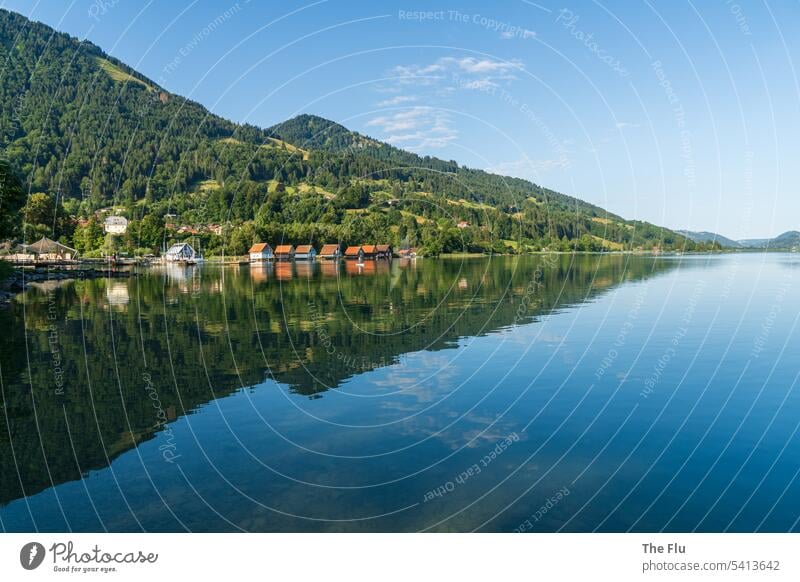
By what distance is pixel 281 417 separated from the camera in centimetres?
1922

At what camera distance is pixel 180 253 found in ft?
523

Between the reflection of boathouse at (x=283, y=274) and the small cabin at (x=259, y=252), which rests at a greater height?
the small cabin at (x=259, y=252)

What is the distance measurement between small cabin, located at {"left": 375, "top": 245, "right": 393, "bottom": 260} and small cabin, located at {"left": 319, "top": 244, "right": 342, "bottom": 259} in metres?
11.5

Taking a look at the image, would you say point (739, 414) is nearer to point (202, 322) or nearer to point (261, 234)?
point (202, 322)

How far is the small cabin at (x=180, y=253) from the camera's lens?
515ft

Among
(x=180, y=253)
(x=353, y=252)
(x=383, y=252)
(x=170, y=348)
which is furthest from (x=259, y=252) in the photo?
(x=170, y=348)

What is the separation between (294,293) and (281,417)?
43504mm

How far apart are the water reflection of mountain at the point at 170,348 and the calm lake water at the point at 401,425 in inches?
5.2

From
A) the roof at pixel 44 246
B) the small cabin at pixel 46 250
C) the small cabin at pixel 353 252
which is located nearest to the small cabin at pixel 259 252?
the small cabin at pixel 353 252

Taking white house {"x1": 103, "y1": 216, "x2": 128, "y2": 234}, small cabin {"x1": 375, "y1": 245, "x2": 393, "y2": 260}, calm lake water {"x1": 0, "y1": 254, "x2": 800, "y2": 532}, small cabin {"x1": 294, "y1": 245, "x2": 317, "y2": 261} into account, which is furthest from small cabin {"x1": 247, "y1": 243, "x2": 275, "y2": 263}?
calm lake water {"x1": 0, "y1": 254, "x2": 800, "y2": 532}

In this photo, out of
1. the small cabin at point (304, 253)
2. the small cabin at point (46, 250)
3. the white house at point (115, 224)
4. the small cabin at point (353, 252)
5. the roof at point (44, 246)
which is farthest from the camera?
the small cabin at point (304, 253)

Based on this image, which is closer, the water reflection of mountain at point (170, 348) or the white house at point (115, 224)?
the water reflection of mountain at point (170, 348)

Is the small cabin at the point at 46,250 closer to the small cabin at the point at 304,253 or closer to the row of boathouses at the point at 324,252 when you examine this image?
the row of boathouses at the point at 324,252
